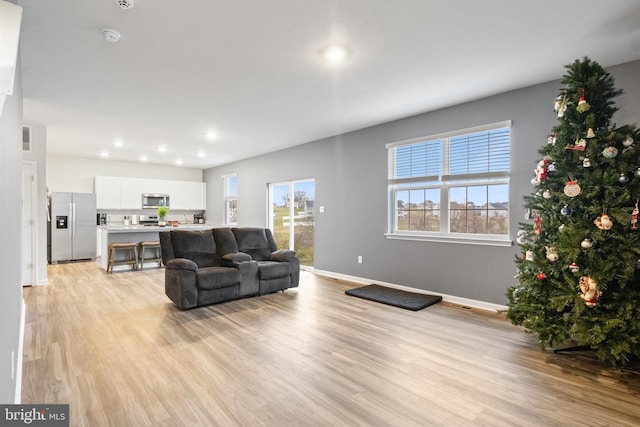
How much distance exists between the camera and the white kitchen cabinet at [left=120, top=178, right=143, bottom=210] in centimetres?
841

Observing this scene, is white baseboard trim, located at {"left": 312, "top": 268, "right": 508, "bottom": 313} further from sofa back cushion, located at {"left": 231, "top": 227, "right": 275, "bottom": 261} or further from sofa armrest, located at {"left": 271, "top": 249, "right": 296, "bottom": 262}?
sofa back cushion, located at {"left": 231, "top": 227, "right": 275, "bottom": 261}

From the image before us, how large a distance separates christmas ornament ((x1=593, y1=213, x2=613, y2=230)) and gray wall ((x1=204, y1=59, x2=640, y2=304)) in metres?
1.24

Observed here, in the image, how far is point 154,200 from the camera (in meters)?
8.87

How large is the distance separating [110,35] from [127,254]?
5.26 metres

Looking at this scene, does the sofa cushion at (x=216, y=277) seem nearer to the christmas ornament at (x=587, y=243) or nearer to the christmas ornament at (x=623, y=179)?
the christmas ornament at (x=587, y=243)

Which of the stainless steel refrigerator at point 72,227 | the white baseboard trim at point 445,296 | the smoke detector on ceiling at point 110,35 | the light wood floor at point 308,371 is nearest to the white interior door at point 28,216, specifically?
the light wood floor at point 308,371

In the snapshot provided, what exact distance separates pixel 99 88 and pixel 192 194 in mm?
6125

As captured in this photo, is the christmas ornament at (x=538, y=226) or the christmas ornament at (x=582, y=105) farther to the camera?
the christmas ornament at (x=538, y=226)

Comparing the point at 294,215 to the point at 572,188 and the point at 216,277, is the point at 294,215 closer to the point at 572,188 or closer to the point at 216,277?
the point at 216,277

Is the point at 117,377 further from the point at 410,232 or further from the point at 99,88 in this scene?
the point at 410,232

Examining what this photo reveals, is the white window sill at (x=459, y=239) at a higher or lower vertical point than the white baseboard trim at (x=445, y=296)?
higher

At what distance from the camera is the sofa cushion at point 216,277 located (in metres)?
4.05

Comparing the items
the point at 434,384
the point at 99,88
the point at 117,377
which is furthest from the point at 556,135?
the point at 99,88

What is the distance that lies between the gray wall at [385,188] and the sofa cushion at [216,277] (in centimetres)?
215
